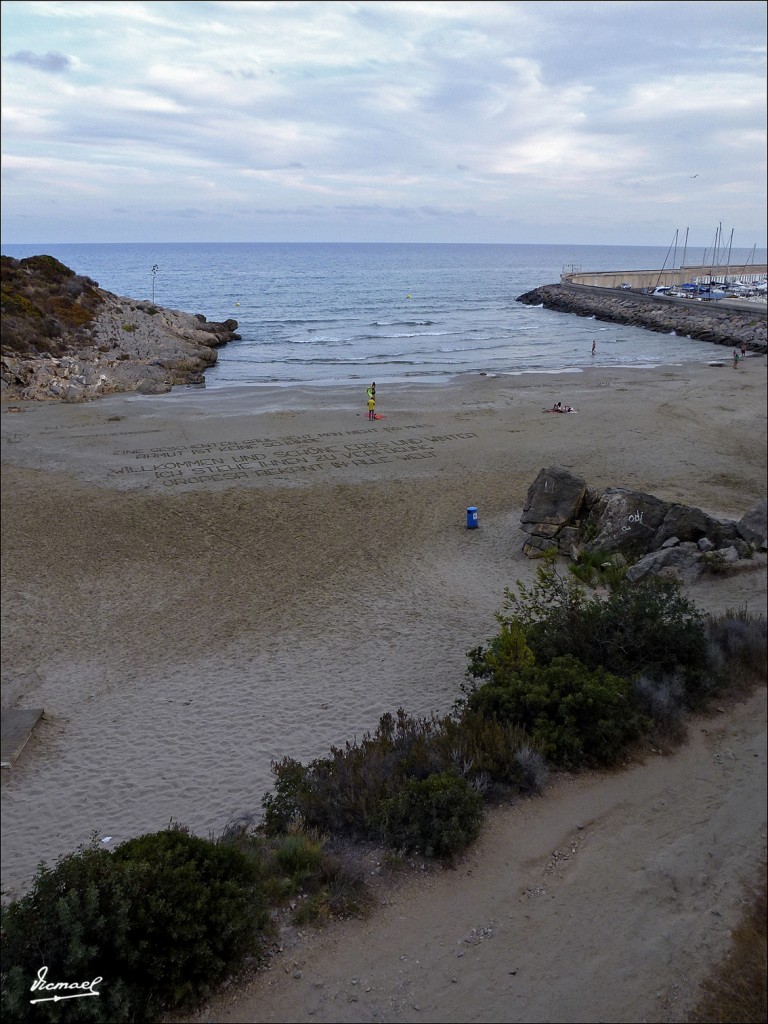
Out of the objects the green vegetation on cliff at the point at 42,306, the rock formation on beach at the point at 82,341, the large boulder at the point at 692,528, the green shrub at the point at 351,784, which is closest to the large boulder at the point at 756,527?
the large boulder at the point at 692,528

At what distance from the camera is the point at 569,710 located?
6.36m

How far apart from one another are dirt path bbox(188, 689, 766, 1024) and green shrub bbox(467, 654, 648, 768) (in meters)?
0.31

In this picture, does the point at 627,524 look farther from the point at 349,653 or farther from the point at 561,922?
the point at 561,922

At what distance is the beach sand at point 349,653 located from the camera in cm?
431

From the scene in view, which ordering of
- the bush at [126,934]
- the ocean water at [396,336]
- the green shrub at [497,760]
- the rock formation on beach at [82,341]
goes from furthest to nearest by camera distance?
the ocean water at [396,336] < the rock formation on beach at [82,341] < the green shrub at [497,760] < the bush at [126,934]

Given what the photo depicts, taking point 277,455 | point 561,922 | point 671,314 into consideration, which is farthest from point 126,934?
point 671,314

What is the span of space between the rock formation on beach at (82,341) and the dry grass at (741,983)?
85.7 feet

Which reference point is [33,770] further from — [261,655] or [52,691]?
[261,655]

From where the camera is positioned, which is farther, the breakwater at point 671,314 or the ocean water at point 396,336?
the breakwater at point 671,314

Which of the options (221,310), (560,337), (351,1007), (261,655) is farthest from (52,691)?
(221,310)

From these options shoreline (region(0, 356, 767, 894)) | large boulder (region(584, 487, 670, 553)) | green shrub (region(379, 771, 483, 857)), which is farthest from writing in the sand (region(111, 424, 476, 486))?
green shrub (region(379, 771, 483, 857))

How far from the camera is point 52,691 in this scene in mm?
8992

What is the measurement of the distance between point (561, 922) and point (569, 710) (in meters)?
2.09

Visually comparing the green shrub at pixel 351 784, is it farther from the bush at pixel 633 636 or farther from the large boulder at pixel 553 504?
the large boulder at pixel 553 504
